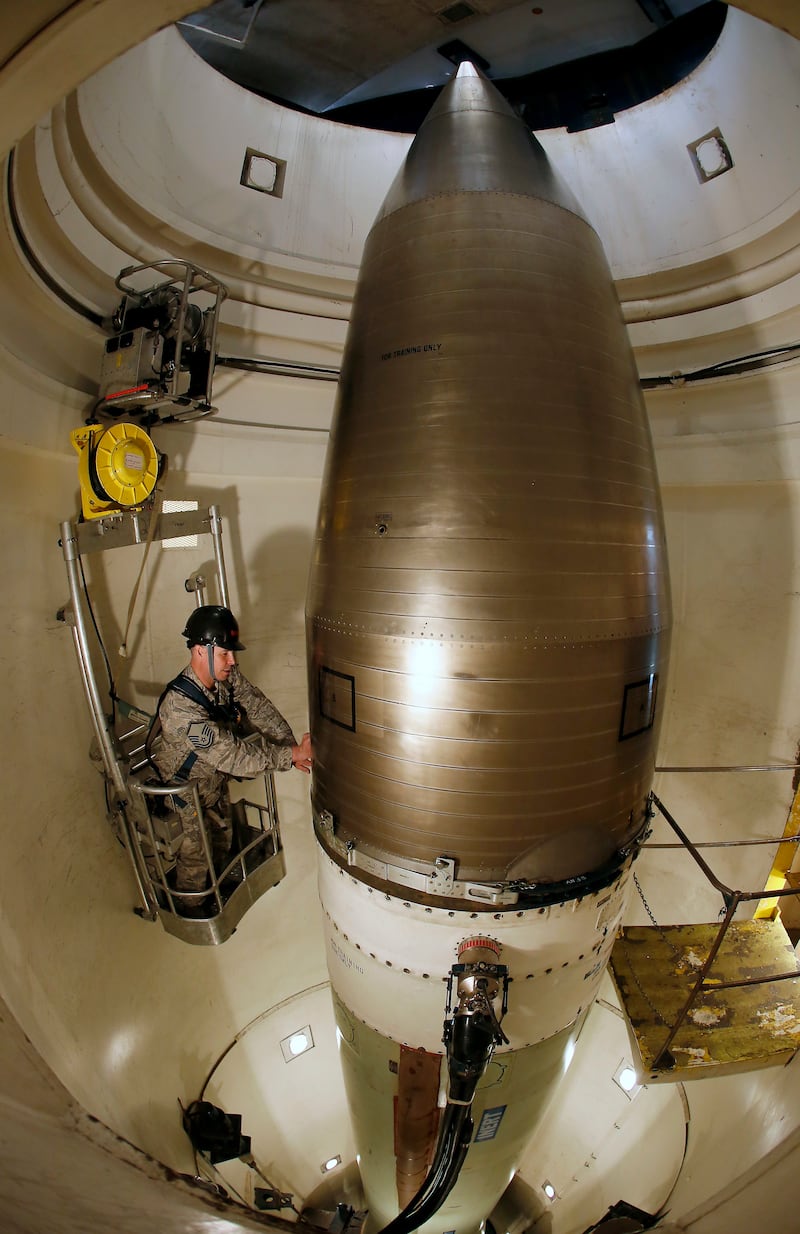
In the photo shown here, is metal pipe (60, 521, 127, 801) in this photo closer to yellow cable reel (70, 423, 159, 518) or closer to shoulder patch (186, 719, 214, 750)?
yellow cable reel (70, 423, 159, 518)

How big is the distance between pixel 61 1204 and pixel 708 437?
4027mm

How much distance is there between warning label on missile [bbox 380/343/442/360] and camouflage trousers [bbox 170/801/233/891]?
6.56ft

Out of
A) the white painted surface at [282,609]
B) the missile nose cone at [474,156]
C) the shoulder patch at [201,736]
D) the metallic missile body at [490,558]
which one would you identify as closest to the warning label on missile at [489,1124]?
the white painted surface at [282,609]

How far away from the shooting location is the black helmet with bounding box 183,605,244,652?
8.23 feet

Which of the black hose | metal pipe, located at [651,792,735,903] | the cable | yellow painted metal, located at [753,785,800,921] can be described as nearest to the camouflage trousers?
the black hose

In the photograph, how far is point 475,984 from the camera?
5.53 feet

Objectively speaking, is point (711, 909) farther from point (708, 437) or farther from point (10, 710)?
point (10, 710)

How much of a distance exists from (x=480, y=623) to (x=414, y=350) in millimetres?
863

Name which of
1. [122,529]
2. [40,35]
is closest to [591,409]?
[40,35]

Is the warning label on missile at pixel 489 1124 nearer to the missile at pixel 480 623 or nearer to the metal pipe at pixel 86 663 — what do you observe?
the missile at pixel 480 623

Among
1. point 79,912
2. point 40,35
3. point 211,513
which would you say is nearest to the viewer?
point 40,35

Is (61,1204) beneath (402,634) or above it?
beneath

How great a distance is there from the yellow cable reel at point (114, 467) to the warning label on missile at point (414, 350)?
4.22 feet

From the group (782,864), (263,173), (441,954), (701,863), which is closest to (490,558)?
(441,954)
